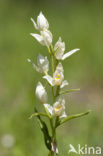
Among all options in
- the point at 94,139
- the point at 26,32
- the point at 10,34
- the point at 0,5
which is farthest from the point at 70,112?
the point at 0,5

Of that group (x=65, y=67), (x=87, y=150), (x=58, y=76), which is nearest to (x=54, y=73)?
(x=58, y=76)

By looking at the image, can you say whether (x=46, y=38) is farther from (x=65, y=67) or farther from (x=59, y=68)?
(x=65, y=67)

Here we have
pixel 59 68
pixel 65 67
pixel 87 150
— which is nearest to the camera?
pixel 59 68

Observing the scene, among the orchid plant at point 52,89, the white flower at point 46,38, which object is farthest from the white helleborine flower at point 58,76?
the white flower at point 46,38

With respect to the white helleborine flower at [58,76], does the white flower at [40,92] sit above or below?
below

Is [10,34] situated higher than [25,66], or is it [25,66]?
[10,34]

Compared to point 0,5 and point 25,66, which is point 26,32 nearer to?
point 0,5

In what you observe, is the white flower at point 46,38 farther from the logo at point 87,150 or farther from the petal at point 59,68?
the logo at point 87,150

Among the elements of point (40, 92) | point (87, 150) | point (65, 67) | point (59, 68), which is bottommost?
point (87, 150)
